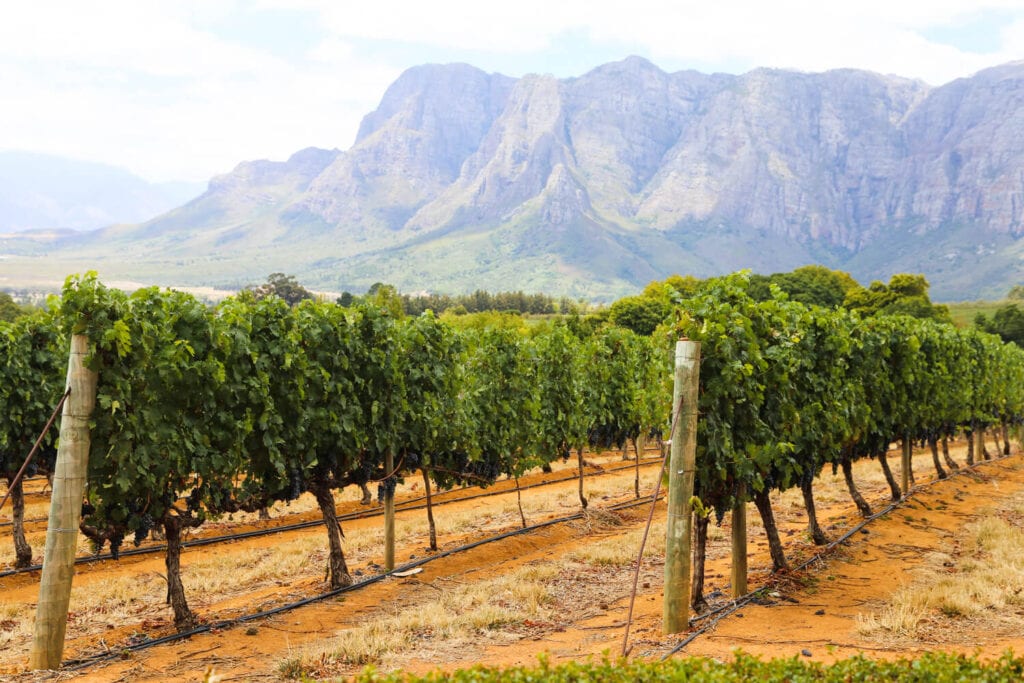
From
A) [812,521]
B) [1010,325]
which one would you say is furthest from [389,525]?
[1010,325]

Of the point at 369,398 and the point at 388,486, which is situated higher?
the point at 369,398

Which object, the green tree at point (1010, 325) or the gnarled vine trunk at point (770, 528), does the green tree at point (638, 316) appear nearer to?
the green tree at point (1010, 325)

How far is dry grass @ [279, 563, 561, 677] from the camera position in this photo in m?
9.02

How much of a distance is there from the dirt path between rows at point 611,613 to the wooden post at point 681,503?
0.41 meters

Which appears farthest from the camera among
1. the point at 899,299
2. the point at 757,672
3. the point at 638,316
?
the point at 638,316

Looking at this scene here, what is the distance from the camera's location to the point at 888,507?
19016mm

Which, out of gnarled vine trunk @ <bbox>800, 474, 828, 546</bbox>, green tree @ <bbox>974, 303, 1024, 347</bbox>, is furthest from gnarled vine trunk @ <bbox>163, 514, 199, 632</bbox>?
green tree @ <bbox>974, 303, 1024, 347</bbox>

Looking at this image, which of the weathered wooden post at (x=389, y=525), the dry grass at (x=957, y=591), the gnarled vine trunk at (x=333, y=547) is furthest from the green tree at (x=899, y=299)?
the gnarled vine trunk at (x=333, y=547)

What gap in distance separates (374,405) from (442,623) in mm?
4261

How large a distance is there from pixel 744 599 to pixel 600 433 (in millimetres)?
18860

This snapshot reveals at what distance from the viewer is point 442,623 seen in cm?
1044

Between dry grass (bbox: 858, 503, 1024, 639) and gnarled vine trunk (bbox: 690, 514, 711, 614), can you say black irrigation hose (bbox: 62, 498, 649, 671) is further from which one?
dry grass (bbox: 858, 503, 1024, 639)

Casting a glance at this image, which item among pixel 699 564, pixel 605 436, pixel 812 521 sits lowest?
pixel 812 521

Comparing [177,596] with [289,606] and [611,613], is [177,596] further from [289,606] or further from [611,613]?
[611,613]
